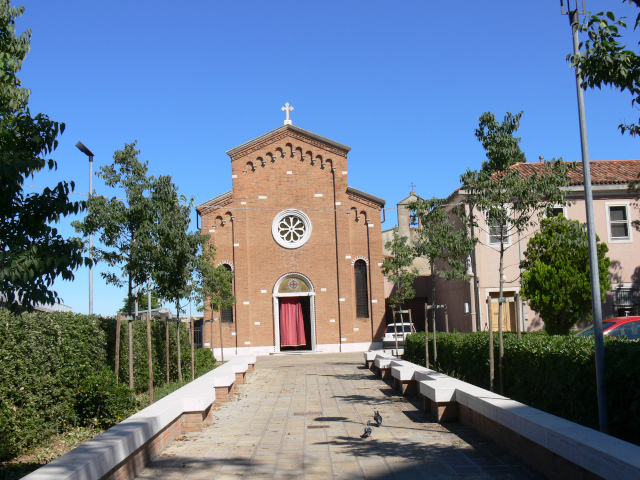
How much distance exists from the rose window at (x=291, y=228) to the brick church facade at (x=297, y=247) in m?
0.06

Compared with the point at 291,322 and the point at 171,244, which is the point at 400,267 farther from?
the point at 171,244

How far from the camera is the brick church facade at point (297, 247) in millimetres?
34188

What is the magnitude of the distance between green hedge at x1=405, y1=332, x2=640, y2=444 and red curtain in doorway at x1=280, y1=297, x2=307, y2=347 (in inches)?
899

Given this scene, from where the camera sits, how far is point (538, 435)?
248 inches

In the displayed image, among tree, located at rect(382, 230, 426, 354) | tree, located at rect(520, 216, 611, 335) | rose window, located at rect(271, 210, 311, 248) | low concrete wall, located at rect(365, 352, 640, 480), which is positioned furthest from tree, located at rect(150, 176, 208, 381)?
rose window, located at rect(271, 210, 311, 248)

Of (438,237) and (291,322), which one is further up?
(438,237)

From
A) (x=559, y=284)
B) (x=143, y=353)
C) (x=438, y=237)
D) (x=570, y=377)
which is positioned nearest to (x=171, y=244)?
(x=143, y=353)

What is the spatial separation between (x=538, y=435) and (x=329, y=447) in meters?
3.06

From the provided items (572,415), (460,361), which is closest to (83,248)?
(572,415)

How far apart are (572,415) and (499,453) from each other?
1.14m

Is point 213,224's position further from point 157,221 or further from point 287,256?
point 157,221

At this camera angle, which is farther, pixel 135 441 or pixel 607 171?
pixel 607 171

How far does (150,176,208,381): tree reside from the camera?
13383 mm

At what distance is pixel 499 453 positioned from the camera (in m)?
7.54
